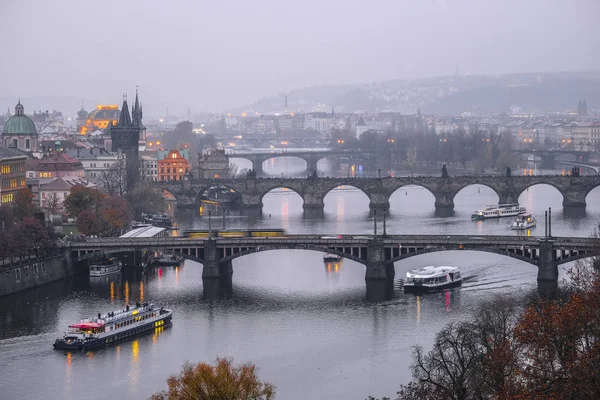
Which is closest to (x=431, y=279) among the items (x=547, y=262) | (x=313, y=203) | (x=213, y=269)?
(x=547, y=262)

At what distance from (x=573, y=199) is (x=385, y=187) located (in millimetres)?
10175

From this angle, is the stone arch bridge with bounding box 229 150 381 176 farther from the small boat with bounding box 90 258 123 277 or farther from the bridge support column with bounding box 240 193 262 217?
the small boat with bounding box 90 258 123 277

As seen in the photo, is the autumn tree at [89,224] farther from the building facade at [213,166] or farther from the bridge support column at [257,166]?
the bridge support column at [257,166]

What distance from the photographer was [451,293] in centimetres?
4400

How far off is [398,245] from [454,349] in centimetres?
1752

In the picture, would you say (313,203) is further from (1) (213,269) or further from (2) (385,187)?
(1) (213,269)

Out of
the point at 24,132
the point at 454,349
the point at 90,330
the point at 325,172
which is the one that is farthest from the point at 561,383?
the point at 325,172

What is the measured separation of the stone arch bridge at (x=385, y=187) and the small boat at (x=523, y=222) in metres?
9.72

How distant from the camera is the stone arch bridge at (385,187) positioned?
74438 millimetres

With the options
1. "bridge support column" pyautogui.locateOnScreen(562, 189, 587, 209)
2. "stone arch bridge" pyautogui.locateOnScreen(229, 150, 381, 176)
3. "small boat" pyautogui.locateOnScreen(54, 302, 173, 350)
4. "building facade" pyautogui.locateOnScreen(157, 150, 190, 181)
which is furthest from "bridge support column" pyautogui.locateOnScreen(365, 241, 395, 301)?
"stone arch bridge" pyautogui.locateOnScreen(229, 150, 381, 176)

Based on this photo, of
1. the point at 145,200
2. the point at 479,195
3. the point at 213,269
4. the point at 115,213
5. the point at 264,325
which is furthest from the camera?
the point at 479,195

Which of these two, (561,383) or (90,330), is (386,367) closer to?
(90,330)

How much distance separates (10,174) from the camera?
208 feet

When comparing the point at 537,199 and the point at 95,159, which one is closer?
the point at 537,199
